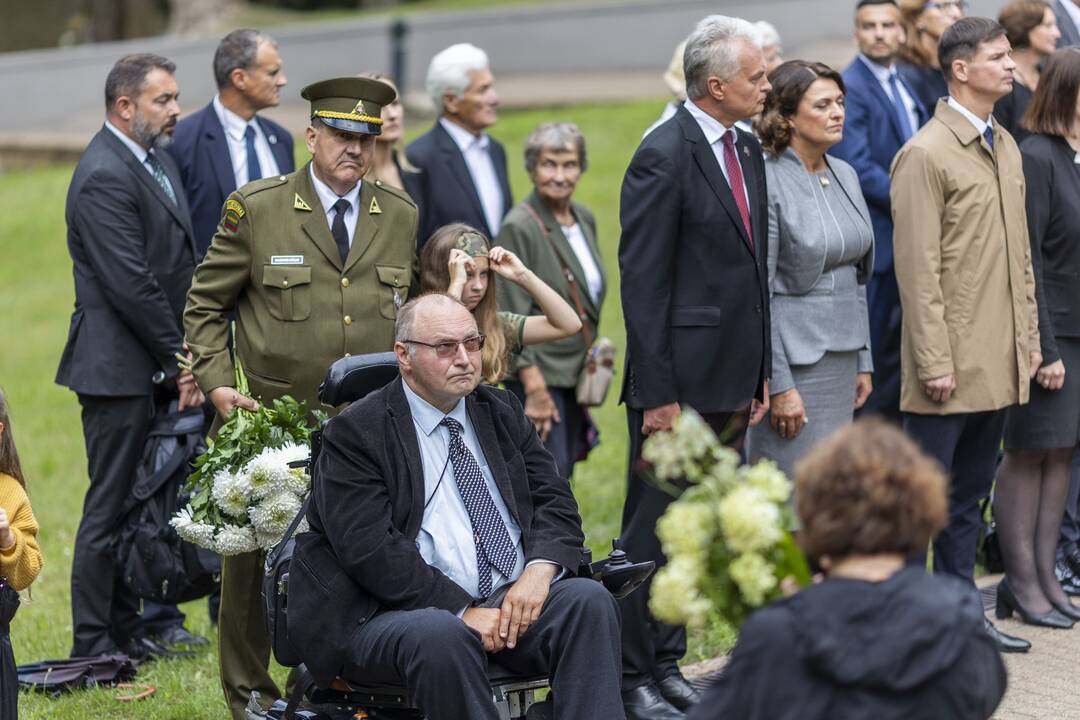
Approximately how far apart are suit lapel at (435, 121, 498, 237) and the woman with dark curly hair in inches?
184

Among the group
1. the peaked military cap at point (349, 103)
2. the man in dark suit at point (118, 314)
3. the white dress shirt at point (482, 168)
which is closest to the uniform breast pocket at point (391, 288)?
the peaked military cap at point (349, 103)

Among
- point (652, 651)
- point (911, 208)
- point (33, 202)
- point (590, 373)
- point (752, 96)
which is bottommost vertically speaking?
point (33, 202)

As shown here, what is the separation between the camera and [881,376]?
778 centimetres

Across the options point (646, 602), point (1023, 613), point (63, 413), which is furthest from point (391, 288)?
point (63, 413)

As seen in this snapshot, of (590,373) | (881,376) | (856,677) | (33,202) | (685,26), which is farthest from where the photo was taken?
(685,26)

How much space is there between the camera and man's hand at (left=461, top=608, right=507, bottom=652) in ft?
15.4

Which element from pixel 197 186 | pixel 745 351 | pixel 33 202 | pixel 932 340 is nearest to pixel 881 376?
pixel 932 340

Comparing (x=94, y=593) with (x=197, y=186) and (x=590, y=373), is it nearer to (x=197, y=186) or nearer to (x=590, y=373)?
(x=197, y=186)

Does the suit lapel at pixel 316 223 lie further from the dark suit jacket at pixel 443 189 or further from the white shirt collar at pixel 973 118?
the white shirt collar at pixel 973 118

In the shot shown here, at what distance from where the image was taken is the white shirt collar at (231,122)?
24.1 ft

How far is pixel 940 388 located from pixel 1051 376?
706mm

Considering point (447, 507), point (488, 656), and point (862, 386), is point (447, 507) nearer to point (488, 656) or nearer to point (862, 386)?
point (488, 656)

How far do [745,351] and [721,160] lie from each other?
73cm

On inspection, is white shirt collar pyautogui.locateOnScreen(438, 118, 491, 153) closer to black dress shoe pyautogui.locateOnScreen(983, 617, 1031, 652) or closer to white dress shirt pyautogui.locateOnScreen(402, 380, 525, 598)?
white dress shirt pyautogui.locateOnScreen(402, 380, 525, 598)
